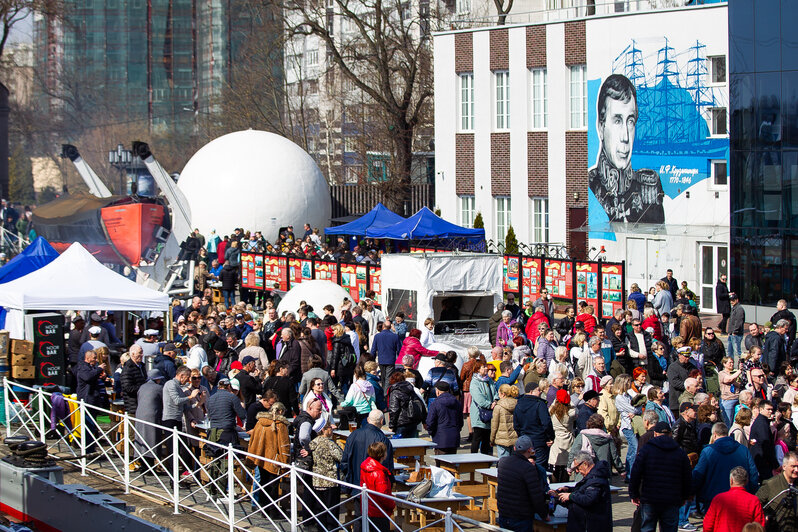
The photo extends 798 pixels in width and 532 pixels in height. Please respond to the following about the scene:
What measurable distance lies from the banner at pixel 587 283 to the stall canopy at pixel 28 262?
36.0 feet

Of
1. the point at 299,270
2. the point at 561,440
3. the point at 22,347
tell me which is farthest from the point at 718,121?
the point at 22,347

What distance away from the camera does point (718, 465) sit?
11.2 meters

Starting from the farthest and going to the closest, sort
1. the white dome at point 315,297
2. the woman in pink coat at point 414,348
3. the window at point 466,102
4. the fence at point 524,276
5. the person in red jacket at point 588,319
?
the window at point 466,102, the white dome at point 315,297, the fence at point 524,276, the person in red jacket at point 588,319, the woman in pink coat at point 414,348

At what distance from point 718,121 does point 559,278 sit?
29.8ft

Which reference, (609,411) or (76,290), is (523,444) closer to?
(609,411)

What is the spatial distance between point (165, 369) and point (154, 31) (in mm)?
78869

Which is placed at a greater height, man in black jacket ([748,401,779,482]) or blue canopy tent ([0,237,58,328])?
blue canopy tent ([0,237,58,328])

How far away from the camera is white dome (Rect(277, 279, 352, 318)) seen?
955 inches

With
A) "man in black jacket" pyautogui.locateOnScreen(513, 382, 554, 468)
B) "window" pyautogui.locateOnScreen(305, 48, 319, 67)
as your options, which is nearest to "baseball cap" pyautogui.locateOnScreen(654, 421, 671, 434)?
"man in black jacket" pyautogui.locateOnScreen(513, 382, 554, 468)

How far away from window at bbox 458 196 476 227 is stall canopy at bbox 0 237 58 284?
19140mm

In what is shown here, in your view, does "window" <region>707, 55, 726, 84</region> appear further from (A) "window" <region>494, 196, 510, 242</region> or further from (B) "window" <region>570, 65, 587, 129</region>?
(A) "window" <region>494, 196, 510, 242</region>

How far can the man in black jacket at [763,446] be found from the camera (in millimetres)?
12188

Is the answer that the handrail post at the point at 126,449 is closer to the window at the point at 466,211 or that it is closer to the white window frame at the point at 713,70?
the white window frame at the point at 713,70

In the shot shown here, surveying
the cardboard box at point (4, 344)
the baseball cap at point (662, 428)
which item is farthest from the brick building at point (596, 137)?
the baseball cap at point (662, 428)
